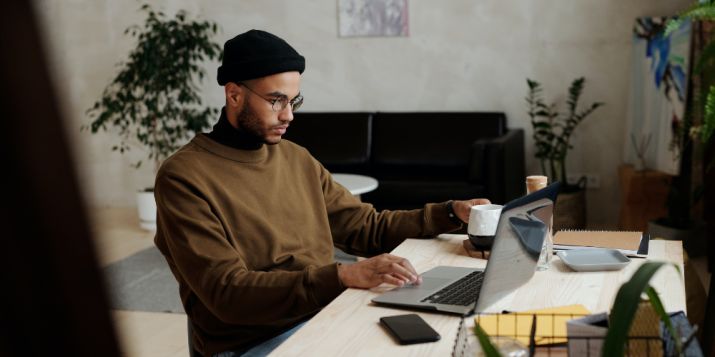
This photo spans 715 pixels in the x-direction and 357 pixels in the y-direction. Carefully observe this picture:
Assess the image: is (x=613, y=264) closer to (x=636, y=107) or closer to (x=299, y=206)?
(x=299, y=206)

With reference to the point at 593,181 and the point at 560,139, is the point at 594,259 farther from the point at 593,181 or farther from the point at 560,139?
the point at 593,181

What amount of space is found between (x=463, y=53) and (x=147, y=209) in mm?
2567

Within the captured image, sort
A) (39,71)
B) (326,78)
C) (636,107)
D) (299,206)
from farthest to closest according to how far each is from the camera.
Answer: (326,78)
(636,107)
(299,206)
(39,71)

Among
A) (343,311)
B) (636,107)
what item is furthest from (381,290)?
(636,107)

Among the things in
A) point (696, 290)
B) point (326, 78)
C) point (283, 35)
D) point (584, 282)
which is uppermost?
point (283, 35)

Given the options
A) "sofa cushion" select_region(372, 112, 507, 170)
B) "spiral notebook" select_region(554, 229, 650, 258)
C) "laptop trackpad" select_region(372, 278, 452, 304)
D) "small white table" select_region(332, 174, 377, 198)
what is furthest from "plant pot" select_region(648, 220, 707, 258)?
"laptop trackpad" select_region(372, 278, 452, 304)

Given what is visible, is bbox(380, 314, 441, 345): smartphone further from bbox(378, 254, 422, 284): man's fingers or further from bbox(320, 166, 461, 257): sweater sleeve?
bbox(320, 166, 461, 257): sweater sleeve

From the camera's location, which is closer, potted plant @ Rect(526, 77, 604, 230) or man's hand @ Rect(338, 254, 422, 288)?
man's hand @ Rect(338, 254, 422, 288)

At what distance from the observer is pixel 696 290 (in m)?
1.91

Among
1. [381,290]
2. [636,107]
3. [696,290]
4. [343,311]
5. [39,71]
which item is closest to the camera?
[39,71]

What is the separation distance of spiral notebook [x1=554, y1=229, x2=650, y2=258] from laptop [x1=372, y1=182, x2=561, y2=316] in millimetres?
228

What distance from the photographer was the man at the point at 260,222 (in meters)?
1.11

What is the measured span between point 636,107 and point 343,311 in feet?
11.6

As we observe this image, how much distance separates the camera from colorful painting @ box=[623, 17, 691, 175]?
10.8ft
